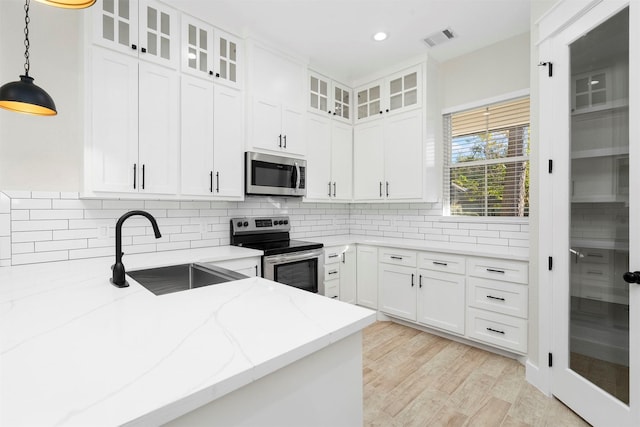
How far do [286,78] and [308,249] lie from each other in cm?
176

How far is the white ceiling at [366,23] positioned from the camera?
264 centimetres

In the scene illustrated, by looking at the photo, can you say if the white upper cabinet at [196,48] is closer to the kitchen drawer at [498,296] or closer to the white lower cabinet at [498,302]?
the white lower cabinet at [498,302]

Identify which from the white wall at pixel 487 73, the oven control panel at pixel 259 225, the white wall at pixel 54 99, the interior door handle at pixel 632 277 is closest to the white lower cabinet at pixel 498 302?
the interior door handle at pixel 632 277

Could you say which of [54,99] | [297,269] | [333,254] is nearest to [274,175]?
[297,269]

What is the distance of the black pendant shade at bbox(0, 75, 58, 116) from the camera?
1.55 meters

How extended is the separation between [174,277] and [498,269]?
8.41 ft

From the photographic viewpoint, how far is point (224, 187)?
114 inches

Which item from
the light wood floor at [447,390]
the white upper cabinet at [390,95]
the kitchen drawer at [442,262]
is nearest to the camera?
the light wood floor at [447,390]

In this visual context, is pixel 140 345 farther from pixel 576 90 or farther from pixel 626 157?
pixel 576 90

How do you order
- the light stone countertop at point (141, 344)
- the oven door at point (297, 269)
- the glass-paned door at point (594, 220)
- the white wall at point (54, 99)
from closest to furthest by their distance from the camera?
1. the light stone countertop at point (141, 344)
2. the glass-paned door at point (594, 220)
3. the white wall at point (54, 99)
4. the oven door at point (297, 269)

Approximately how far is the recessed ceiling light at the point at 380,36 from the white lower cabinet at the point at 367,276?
210 centimetres

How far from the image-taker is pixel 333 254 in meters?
3.53

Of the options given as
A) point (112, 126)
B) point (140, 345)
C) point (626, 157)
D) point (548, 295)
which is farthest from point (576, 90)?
point (112, 126)

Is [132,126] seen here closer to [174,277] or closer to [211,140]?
[211,140]
